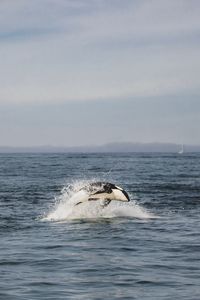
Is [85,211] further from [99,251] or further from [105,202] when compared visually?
[99,251]

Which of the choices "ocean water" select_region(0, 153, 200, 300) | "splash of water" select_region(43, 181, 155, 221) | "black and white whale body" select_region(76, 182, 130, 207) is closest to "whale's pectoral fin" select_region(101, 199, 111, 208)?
"black and white whale body" select_region(76, 182, 130, 207)

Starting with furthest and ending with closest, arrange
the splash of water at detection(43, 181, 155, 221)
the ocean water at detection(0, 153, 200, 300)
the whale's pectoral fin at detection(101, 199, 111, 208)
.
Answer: the splash of water at detection(43, 181, 155, 221)
the whale's pectoral fin at detection(101, 199, 111, 208)
the ocean water at detection(0, 153, 200, 300)

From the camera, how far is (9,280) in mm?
15297

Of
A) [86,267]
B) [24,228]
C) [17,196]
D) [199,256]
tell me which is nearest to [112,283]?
[86,267]

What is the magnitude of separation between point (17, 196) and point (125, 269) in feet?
75.7

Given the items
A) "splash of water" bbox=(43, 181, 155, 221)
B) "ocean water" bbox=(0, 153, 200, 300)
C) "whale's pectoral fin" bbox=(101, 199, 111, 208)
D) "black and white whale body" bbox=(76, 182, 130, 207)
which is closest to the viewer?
"ocean water" bbox=(0, 153, 200, 300)

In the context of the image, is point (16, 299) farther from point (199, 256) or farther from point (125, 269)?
point (199, 256)

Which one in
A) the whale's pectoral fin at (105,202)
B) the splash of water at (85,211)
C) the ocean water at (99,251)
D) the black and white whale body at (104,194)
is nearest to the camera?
the ocean water at (99,251)

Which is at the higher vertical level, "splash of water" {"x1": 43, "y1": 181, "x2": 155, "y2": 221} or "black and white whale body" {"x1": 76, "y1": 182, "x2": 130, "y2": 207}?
"black and white whale body" {"x1": 76, "y1": 182, "x2": 130, "y2": 207}

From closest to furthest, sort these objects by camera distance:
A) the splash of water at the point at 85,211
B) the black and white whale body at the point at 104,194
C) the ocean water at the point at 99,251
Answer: the ocean water at the point at 99,251 → the black and white whale body at the point at 104,194 → the splash of water at the point at 85,211

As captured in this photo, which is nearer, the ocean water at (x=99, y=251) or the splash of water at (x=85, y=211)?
the ocean water at (x=99, y=251)

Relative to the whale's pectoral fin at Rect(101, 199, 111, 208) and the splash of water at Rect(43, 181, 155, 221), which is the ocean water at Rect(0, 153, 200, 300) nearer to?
the splash of water at Rect(43, 181, 155, 221)

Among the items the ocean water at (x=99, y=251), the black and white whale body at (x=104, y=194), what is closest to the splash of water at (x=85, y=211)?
the ocean water at (x=99, y=251)

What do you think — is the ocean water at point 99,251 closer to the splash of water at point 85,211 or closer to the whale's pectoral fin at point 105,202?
the splash of water at point 85,211
